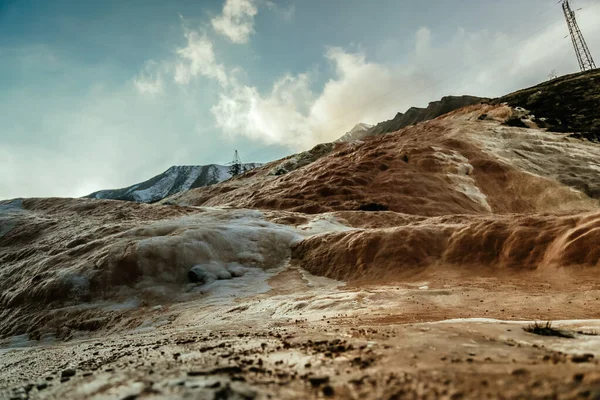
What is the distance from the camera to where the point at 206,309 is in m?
10.4

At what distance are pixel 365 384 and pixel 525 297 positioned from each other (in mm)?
6508

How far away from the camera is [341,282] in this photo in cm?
1270

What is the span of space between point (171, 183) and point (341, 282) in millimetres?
113468

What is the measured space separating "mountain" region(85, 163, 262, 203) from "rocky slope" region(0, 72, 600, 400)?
81.3 metres

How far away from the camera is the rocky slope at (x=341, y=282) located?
2.95 metres

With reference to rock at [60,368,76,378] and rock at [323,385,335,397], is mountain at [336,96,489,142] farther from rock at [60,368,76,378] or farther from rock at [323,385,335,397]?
rock at [323,385,335,397]

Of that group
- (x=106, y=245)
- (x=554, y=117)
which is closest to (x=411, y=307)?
(x=106, y=245)

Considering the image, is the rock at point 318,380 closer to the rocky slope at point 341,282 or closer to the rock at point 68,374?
the rocky slope at point 341,282

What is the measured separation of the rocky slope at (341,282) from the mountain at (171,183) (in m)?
81.3

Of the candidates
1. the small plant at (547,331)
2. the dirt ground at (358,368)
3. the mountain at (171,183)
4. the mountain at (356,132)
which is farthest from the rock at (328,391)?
the mountain at (171,183)

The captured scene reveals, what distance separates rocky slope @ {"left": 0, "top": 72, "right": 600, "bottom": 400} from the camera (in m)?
2.95

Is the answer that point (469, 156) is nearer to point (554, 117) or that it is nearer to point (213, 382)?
point (554, 117)

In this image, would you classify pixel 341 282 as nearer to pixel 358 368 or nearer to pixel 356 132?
pixel 358 368

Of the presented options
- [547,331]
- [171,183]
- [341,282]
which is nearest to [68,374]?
[547,331]
